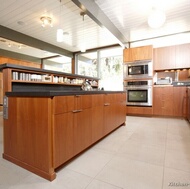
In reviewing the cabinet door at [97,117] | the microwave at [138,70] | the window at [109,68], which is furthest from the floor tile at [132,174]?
the window at [109,68]

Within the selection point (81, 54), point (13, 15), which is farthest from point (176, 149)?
point (81, 54)

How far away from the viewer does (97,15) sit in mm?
2854

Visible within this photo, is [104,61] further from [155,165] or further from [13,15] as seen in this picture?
[155,165]

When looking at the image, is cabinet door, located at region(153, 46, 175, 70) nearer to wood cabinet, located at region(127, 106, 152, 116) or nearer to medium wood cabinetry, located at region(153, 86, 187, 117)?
medium wood cabinetry, located at region(153, 86, 187, 117)

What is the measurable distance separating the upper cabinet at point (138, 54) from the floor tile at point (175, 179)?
3.39 metres

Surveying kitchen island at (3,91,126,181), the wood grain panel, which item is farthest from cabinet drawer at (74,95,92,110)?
the wood grain panel

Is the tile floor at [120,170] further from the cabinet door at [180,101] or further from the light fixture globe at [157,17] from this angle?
the light fixture globe at [157,17]

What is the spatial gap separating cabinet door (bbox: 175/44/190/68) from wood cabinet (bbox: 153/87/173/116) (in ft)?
2.38

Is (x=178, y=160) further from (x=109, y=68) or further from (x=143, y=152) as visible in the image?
(x=109, y=68)

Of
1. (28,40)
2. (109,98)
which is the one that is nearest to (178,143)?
(109,98)

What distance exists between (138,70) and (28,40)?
3.71 metres

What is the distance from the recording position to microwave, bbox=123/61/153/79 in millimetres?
4102

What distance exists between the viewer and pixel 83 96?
1620 mm

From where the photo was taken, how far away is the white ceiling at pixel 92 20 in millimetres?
2805
